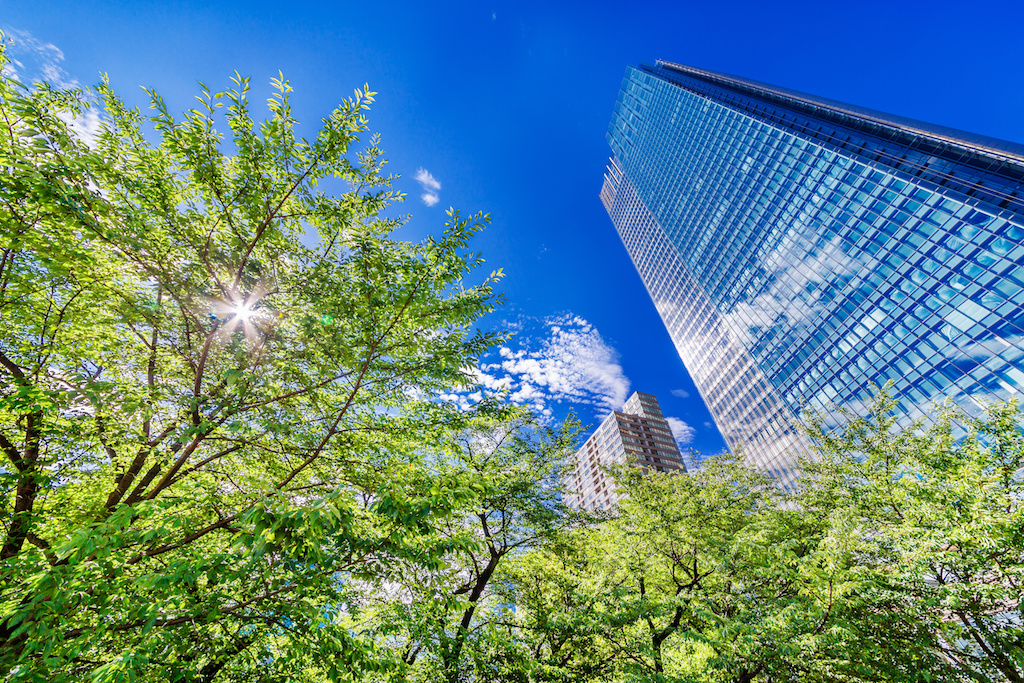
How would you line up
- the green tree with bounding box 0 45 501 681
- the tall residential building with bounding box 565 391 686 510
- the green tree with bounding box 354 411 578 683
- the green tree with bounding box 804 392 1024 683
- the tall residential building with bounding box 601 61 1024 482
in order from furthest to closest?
the tall residential building with bounding box 565 391 686 510
the tall residential building with bounding box 601 61 1024 482
the green tree with bounding box 804 392 1024 683
the green tree with bounding box 354 411 578 683
the green tree with bounding box 0 45 501 681

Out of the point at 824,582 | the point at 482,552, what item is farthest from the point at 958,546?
the point at 482,552

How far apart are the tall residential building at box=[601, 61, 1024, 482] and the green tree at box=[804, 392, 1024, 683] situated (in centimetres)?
843

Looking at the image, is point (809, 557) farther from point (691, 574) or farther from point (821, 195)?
point (821, 195)

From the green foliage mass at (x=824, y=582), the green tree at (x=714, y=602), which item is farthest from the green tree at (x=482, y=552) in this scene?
the green tree at (x=714, y=602)

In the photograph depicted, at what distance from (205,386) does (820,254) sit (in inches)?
3329

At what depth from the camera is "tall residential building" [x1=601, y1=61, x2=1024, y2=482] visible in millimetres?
43188

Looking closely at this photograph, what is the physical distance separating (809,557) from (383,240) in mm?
16509

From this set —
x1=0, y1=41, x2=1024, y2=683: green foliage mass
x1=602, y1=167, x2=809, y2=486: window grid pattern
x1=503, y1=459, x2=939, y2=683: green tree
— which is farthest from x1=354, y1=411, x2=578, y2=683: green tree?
x1=602, y1=167, x2=809, y2=486: window grid pattern

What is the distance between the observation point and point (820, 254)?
63.1 metres

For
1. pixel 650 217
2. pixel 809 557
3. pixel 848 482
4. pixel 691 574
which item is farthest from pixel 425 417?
pixel 650 217

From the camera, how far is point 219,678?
670cm

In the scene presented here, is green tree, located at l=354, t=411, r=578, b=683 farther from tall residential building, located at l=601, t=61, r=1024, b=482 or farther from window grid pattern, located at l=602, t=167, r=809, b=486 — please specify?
window grid pattern, located at l=602, t=167, r=809, b=486

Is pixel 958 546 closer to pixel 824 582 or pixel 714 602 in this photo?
pixel 824 582

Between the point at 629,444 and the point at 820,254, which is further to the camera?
the point at 629,444
